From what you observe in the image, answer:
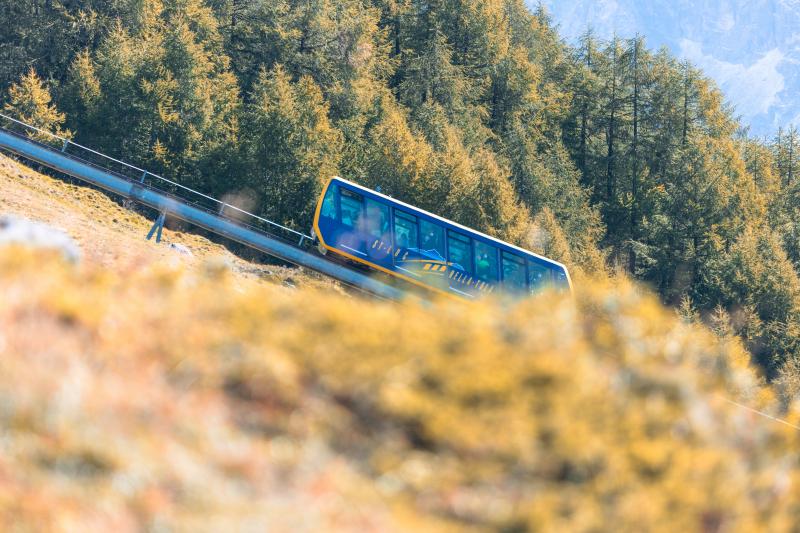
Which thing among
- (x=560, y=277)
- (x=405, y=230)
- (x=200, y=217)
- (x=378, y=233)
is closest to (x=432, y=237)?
(x=405, y=230)

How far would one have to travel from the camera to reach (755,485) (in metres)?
7.67

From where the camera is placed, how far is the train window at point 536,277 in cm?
2567

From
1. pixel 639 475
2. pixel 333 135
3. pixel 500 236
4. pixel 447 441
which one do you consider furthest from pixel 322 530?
pixel 333 135

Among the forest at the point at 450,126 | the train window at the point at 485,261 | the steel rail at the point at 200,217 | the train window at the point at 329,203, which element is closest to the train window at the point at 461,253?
the train window at the point at 485,261

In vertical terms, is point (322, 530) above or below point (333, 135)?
below

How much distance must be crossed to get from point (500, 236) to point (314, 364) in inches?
1498

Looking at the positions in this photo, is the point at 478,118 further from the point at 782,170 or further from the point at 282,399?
the point at 282,399

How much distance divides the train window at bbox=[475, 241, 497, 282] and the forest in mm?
18858

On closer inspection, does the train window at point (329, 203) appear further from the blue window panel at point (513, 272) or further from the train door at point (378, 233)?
the blue window panel at point (513, 272)

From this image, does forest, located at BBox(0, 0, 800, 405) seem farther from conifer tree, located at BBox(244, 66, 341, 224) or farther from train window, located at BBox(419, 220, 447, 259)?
train window, located at BBox(419, 220, 447, 259)

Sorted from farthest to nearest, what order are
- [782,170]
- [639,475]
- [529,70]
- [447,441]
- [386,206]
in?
[782,170], [529,70], [386,206], [639,475], [447,441]

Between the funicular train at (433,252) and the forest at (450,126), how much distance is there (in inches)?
738

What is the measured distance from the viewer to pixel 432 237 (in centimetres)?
2553

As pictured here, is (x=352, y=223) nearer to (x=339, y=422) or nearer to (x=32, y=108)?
(x=339, y=422)
